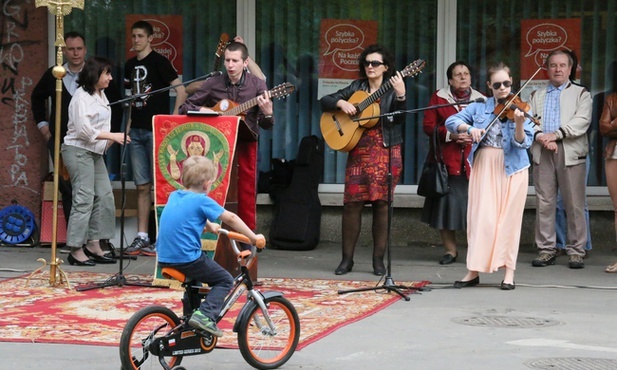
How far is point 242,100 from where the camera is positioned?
1032 centimetres

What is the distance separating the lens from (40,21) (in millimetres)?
12969

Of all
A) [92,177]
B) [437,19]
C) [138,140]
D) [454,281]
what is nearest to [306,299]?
[454,281]

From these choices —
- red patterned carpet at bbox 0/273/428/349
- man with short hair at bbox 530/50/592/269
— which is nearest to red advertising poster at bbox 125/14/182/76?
red patterned carpet at bbox 0/273/428/349

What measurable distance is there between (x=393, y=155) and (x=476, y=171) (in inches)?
35.0

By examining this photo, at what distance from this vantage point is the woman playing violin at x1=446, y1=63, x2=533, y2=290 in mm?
10102

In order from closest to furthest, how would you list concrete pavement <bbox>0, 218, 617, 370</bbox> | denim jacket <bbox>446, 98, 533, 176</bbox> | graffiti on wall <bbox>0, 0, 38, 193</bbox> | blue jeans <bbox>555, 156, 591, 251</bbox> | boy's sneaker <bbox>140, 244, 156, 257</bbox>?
concrete pavement <bbox>0, 218, 617, 370</bbox>
denim jacket <bbox>446, 98, 533, 176</bbox>
blue jeans <bbox>555, 156, 591, 251</bbox>
boy's sneaker <bbox>140, 244, 156, 257</bbox>
graffiti on wall <bbox>0, 0, 38, 193</bbox>

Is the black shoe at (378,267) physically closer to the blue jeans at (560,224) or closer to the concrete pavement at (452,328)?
the concrete pavement at (452,328)

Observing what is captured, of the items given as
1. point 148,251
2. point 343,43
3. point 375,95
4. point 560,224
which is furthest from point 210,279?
point 343,43

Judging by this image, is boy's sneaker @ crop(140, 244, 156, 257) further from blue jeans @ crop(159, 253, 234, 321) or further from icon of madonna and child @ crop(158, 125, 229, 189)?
blue jeans @ crop(159, 253, 234, 321)

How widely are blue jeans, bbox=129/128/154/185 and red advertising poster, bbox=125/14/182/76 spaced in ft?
3.54

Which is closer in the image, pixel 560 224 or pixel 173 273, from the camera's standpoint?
pixel 173 273

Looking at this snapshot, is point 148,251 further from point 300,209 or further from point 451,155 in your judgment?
point 451,155

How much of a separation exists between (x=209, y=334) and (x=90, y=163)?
479 centimetres

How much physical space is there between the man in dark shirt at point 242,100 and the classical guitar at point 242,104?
32mm
